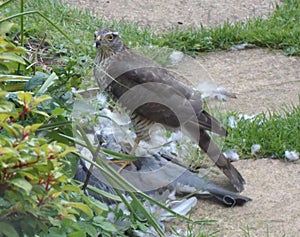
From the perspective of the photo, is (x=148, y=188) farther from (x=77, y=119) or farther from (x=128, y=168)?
(x=77, y=119)

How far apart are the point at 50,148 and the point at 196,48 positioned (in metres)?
4.43

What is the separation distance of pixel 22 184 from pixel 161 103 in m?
2.54

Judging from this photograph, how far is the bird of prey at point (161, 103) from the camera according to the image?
5121 millimetres

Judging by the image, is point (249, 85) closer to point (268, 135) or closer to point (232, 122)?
point (232, 122)

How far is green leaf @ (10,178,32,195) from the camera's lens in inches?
104

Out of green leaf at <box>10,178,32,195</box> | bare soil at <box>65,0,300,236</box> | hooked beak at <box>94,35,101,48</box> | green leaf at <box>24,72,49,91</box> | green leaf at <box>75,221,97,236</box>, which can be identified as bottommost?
bare soil at <box>65,0,300,236</box>

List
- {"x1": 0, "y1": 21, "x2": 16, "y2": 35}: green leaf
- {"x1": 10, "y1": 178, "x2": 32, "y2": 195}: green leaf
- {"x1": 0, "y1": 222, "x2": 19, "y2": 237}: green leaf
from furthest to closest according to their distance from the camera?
{"x1": 0, "y1": 21, "x2": 16, "y2": 35}: green leaf → {"x1": 0, "y1": 222, "x2": 19, "y2": 237}: green leaf → {"x1": 10, "y1": 178, "x2": 32, "y2": 195}: green leaf

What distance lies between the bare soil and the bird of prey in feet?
0.74

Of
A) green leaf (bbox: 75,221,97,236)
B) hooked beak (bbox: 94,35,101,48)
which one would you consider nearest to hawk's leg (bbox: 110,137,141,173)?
hooked beak (bbox: 94,35,101,48)

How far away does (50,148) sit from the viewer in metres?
2.75

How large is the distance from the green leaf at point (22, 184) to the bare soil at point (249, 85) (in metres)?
2.09

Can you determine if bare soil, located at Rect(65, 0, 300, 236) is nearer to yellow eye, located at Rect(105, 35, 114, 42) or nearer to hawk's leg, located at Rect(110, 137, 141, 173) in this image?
hawk's leg, located at Rect(110, 137, 141, 173)

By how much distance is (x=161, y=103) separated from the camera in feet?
16.9

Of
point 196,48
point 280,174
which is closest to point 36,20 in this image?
point 196,48
